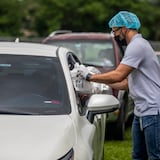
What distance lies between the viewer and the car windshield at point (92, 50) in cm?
1142

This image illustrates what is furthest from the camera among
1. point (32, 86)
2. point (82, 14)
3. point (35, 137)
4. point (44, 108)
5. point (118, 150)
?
point (82, 14)

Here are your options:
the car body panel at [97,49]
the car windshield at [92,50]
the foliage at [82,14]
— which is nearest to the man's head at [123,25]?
the car body panel at [97,49]

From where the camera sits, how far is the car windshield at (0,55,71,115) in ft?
17.0

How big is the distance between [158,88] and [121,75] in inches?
13.8

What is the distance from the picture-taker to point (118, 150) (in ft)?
30.7

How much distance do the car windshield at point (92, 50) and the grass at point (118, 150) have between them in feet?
5.00

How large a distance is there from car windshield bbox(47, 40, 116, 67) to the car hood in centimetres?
643

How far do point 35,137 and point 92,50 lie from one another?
755 cm

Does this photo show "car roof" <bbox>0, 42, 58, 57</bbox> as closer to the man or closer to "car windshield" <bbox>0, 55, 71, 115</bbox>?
"car windshield" <bbox>0, 55, 71, 115</bbox>

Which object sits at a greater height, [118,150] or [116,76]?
[116,76]

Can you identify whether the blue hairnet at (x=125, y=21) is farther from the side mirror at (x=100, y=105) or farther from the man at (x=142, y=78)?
the side mirror at (x=100, y=105)

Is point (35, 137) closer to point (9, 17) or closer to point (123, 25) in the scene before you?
point (123, 25)

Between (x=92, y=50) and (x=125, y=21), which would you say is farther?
(x=92, y=50)

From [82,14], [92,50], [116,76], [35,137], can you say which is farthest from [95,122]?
[82,14]
